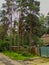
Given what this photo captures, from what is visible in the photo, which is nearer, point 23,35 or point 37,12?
point 37,12

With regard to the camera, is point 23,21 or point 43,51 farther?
point 23,21

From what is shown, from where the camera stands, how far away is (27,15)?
46906 mm

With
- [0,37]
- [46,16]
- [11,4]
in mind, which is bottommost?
[0,37]

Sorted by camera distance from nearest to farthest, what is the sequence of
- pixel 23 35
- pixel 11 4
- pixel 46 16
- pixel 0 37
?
pixel 11 4 → pixel 23 35 → pixel 0 37 → pixel 46 16

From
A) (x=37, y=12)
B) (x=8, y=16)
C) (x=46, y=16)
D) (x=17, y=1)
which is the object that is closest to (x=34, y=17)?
(x=37, y=12)

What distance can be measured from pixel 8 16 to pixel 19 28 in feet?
16.8

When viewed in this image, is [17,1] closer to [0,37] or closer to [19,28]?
[19,28]

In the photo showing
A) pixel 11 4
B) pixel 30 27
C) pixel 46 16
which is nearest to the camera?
pixel 30 27

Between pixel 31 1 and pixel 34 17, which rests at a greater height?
pixel 31 1

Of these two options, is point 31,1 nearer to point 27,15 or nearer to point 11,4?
point 27,15

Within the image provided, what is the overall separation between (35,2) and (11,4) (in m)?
7.86

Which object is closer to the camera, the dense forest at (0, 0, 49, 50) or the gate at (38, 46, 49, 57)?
the gate at (38, 46, 49, 57)

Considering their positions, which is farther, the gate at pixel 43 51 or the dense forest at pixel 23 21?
the dense forest at pixel 23 21

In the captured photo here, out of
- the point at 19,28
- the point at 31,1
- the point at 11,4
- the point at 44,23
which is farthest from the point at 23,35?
the point at 44,23
